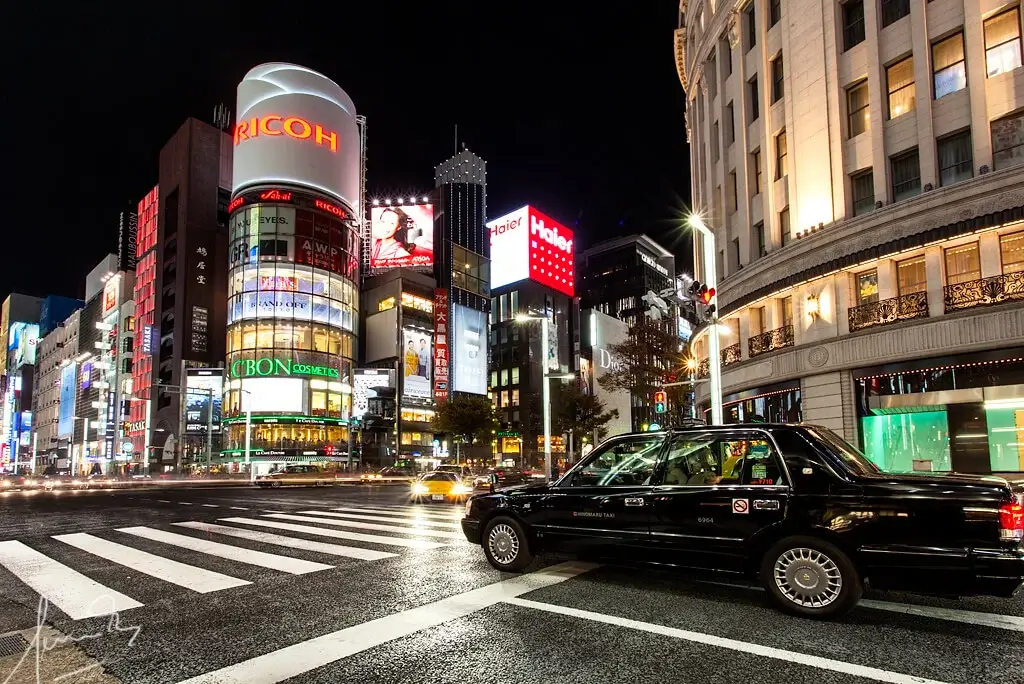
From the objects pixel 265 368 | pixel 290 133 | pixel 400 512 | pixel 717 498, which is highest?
pixel 290 133

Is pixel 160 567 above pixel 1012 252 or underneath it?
underneath

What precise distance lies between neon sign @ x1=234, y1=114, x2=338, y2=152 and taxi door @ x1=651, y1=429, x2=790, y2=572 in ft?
246

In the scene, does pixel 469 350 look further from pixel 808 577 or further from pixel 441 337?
pixel 808 577

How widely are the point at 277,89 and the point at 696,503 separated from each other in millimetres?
79241

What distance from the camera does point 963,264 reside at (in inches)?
727

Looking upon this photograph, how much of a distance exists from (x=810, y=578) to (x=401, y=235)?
7793 centimetres

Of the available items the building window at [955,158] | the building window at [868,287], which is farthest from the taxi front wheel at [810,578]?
the building window at [955,158]

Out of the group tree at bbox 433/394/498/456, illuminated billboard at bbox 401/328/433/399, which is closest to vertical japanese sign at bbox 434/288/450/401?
illuminated billboard at bbox 401/328/433/399

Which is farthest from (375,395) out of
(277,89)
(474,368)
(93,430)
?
(93,430)

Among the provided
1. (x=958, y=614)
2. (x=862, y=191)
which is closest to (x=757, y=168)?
(x=862, y=191)

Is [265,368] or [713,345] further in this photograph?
[265,368]

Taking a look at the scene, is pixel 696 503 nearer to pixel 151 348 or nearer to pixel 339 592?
pixel 339 592

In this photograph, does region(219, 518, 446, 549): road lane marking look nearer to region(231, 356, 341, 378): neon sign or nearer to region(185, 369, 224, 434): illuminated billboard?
region(231, 356, 341, 378): neon sign
